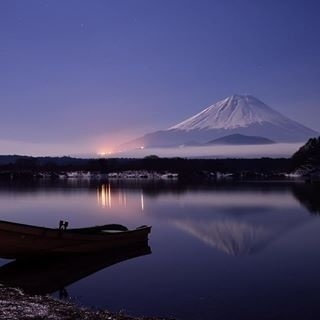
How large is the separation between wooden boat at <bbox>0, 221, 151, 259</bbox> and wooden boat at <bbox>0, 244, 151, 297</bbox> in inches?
14.1

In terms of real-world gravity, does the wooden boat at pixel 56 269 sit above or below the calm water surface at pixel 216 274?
above

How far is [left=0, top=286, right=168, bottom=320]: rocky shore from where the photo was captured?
10898 mm

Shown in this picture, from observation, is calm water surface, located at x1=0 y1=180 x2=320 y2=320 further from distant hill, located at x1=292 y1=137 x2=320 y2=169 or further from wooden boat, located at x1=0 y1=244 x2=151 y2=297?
distant hill, located at x1=292 y1=137 x2=320 y2=169

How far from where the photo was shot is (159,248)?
2442cm

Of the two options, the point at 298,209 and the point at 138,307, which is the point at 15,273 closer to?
the point at 138,307

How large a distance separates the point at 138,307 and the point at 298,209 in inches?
1349

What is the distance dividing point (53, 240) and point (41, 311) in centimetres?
1009

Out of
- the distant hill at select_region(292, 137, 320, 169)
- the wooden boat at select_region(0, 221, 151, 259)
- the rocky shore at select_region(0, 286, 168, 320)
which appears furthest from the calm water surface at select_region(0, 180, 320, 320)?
the distant hill at select_region(292, 137, 320, 169)

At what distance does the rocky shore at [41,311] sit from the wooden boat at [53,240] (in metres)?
6.75

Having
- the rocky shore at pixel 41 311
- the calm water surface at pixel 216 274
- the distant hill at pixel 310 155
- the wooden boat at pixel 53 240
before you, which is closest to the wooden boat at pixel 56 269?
the wooden boat at pixel 53 240

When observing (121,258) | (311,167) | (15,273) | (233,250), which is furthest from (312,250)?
(311,167)

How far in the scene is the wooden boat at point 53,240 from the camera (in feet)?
65.1

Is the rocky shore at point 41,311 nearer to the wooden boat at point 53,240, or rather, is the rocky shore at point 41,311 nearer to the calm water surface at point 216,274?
the calm water surface at point 216,274

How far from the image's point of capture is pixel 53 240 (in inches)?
840
